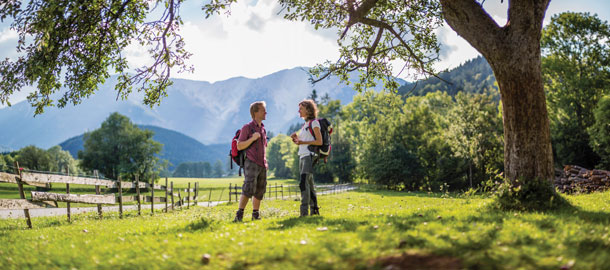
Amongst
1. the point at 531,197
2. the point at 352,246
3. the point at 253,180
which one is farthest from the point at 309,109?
the point at 531,197

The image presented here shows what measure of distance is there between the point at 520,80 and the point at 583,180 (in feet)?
49.4

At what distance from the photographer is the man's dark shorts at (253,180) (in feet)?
24.1

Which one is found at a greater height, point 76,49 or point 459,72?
point 459,72

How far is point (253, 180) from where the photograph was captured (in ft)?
24.2

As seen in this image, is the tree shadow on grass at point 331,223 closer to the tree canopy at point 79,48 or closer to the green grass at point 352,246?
the green grass at point 352,246

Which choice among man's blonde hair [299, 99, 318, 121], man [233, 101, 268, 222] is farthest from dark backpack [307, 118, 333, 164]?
man [233, 101, 268, 222]

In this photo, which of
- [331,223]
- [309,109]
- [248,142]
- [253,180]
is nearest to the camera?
[331,223]

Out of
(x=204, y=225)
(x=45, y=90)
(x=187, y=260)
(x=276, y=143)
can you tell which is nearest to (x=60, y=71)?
(x=45, y=90)

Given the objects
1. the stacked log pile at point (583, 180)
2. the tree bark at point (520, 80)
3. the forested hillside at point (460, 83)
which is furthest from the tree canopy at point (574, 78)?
the forested hillside at point (460, 83)

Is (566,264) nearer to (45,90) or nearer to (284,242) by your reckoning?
(284,242)

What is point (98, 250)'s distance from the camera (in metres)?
4.66

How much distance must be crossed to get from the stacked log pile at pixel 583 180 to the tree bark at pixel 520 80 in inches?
438

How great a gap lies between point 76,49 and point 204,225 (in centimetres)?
570

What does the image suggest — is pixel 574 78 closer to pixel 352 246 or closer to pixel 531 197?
pixel 531 197
